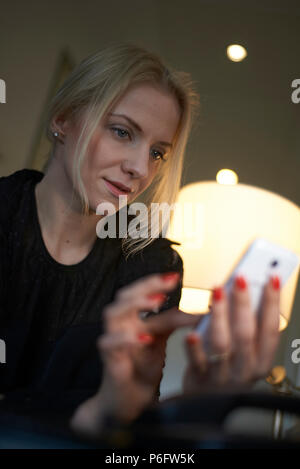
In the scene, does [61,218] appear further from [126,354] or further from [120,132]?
[126,354]

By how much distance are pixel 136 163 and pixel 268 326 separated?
495 millimetres

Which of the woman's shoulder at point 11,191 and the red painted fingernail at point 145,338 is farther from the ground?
the woman's shoulder at point 11,191

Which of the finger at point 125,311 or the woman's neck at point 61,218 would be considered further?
the woman's neck at point 61,218

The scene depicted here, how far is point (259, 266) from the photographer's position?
47 centimetres

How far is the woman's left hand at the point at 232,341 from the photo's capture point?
1.51 ft

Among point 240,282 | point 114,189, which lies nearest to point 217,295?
point 240,282

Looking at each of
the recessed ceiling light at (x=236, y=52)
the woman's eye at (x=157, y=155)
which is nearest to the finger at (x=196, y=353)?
the woman's eye at (x=157, y=155)

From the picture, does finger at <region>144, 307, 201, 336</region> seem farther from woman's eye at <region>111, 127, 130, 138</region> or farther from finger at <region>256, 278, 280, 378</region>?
woman's eye at <region>111, 127, 130, 138</region>

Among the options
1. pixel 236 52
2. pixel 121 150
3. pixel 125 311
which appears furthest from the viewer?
pixel 236 52

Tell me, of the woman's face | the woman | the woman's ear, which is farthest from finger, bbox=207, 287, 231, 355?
the woman's ear

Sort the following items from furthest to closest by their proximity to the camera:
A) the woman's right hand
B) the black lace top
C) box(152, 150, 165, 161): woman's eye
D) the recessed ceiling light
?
the recessed ceiling light
box(152, 150, 165, 161): woman's eye
the black lace top
the woman's right hand

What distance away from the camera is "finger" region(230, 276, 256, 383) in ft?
1.52

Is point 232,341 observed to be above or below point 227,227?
below

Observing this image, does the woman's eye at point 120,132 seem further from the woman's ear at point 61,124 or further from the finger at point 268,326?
the finger at point 268,326
